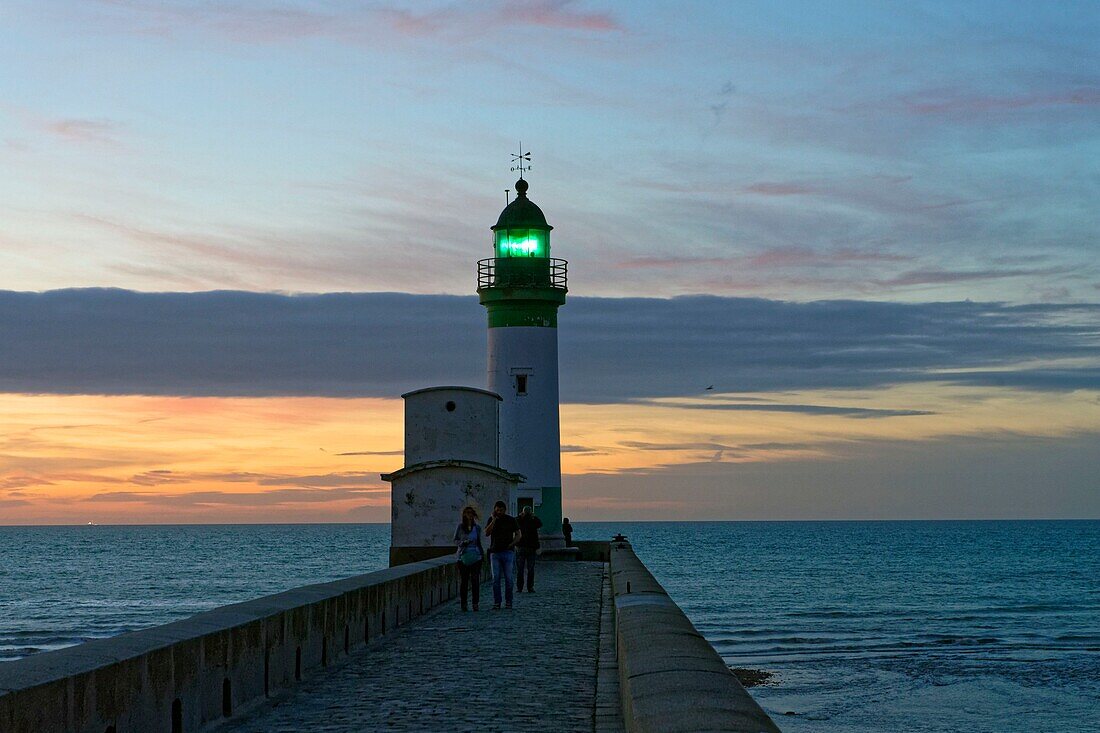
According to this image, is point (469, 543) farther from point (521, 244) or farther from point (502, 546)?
point (521, 244)

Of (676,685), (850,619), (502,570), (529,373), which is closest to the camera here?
(676,685)

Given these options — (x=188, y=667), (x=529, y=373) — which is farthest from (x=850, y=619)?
(x=188, y=667)

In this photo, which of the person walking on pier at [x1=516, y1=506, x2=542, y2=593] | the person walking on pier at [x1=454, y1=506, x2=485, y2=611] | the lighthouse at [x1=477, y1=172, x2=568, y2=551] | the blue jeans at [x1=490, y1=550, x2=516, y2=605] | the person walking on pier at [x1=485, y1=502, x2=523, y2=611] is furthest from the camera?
the lighthouse at [x1=477, y1=172, x2=568, y2=551]

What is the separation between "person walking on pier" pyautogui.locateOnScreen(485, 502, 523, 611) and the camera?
19.7 m

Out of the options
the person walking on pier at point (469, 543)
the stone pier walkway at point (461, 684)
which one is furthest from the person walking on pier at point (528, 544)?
the stone pier walkway at point (461, 684)

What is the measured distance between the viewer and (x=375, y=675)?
1248 centimetres

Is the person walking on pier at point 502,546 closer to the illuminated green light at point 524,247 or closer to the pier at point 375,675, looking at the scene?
the pier at point 375,675

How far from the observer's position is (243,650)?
1044cm

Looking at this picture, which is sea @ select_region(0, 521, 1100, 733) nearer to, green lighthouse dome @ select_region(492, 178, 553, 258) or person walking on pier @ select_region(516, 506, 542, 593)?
person walking on pier @ select_region(516, 506, 542, 593)

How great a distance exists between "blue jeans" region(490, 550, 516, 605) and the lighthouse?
16923mm

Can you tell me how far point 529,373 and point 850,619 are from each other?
A: 812 inches

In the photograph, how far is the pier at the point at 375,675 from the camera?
7.14 metres

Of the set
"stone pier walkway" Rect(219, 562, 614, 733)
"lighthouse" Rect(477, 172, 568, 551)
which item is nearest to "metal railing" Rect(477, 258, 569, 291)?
"lighthouse" Rect(477, 172, 568, 551)

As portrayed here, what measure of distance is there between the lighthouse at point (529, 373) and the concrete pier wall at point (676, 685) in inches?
1014
